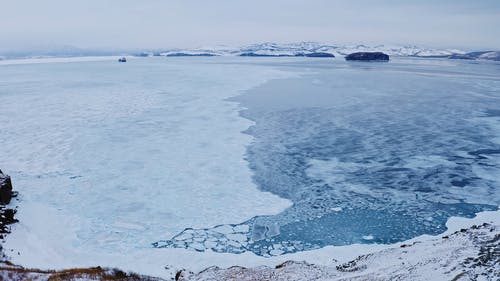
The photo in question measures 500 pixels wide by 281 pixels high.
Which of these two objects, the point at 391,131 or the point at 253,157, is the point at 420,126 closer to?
the point at 391,131

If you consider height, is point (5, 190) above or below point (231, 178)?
above

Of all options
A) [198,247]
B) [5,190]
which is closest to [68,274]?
[198,247]

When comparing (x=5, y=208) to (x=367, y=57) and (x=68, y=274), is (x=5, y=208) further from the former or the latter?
(x=367, y=57)

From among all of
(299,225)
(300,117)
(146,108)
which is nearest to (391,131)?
(300,117)

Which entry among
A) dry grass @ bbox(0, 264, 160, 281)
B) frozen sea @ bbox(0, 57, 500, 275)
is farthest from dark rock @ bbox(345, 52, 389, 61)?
dry grass @ bbox(0, 264, 160, 281)

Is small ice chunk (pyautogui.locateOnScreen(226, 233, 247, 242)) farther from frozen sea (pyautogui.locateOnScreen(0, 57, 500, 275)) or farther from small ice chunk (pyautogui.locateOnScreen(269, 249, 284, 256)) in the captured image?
small ice chunk (pyautogui.locateOnScreen(269, 249, 284, 256))

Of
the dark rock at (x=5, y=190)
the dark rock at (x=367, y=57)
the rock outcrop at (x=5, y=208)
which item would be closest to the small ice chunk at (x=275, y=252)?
the rock outcrop at (x=5, y=208)
